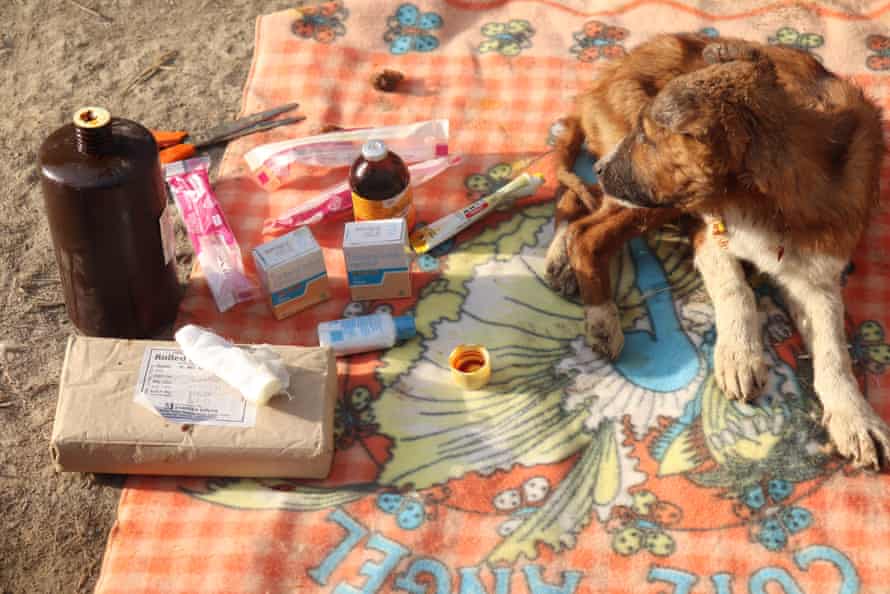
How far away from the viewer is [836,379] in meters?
3.75

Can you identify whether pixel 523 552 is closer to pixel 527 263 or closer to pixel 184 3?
pixel 527 263

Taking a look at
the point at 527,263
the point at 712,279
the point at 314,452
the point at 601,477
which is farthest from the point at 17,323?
the point at 712,279

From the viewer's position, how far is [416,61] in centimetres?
531

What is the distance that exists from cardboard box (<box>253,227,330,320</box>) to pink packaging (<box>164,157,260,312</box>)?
4.9 inches

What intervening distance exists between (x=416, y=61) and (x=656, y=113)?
213 cm

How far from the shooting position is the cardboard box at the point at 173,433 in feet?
11.4

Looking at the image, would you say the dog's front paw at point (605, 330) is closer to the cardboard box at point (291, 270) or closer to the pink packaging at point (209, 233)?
the cardboard box at point (291, 270)

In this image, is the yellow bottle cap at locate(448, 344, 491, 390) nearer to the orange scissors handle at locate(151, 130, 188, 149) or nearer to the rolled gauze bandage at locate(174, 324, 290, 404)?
the rolled gauze bandage at locate(174, 324, 290, 404)

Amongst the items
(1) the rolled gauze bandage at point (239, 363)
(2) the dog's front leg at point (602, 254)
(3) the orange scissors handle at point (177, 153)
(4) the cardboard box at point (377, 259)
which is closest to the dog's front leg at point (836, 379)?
(2) the dog's front leg at point (602, 254)

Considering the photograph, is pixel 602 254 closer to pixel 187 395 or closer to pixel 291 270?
pixel 291 270

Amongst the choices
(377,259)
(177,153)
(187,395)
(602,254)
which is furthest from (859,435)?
(177,153)

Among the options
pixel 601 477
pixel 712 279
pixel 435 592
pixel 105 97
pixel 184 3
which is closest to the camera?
pixel 435 592

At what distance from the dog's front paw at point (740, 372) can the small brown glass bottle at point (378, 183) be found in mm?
1362

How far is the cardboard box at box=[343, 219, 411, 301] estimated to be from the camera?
404 centimetres
